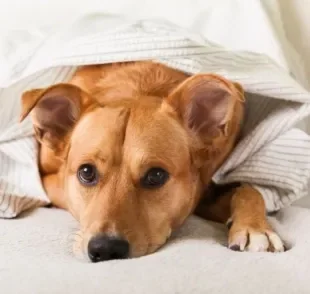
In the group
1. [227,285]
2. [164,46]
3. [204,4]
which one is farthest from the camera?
[204,4]

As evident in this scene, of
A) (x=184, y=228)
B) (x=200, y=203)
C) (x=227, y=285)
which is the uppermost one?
(x=227, y=285)

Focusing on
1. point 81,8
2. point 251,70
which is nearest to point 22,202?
point 251,70

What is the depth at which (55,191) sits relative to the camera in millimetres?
1756

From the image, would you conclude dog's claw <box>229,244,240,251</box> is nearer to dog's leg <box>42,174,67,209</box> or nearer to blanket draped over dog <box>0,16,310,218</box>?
blanket draped over dog <box>0,16,310,218</box>

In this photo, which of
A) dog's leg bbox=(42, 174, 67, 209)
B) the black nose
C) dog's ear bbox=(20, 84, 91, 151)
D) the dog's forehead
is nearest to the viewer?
Result: the black nose

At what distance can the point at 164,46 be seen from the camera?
1771 millimetres

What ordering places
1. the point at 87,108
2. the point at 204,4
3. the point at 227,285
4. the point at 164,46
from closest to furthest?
the point at 227,285 → the point at 87,108 → the point at 164,46 → the point at 204,4

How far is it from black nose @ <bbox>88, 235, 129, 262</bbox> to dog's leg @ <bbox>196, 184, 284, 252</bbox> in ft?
0.81

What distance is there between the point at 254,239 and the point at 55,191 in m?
0.58

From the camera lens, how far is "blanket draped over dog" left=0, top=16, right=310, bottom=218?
1.71m

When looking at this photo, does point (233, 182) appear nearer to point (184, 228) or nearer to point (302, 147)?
point (302, 147)

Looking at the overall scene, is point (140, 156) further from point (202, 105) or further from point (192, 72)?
point (192, 72)

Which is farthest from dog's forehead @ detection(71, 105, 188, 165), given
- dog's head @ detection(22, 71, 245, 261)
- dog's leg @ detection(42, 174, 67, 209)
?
dog's leg @ detection(42, 174, 67, 209)

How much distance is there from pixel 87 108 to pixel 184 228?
38 centimetres
